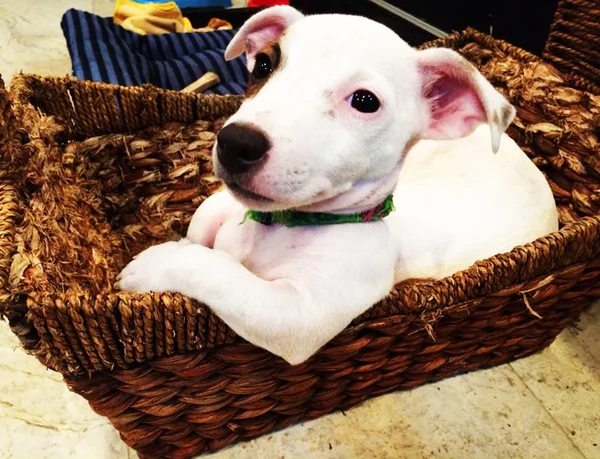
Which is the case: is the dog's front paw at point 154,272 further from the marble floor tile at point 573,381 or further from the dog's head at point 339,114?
the marble floor tile at point 573,381

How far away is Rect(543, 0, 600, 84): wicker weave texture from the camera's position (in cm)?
158

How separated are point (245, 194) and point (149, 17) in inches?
77.0

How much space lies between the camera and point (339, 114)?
84 cm

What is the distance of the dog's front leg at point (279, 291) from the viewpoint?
0.85 metres

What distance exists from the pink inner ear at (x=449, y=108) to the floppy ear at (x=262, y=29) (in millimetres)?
274

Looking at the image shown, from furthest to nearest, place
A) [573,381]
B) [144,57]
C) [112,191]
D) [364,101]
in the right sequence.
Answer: [144,57]
[112,191]
[573,381]
[364,101]

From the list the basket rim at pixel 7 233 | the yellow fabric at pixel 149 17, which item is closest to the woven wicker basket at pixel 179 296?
the basket rim at pixel 7 233

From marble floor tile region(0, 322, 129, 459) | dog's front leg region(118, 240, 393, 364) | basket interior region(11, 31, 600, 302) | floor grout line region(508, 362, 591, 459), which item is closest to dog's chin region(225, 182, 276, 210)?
dog's front leg region(118, 240, 393, 364)

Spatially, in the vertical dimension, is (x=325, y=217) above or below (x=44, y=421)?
above

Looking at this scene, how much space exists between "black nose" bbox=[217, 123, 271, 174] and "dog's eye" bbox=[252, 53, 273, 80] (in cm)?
20

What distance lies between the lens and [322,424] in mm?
1222

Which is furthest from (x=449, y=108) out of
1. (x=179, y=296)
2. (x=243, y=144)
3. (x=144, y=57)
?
(x=144, y=57)

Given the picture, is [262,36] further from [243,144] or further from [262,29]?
[243,144]

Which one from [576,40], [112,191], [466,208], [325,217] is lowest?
[112,191]
